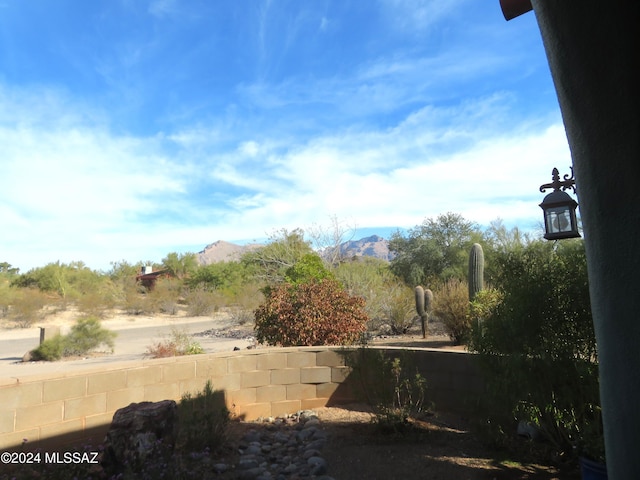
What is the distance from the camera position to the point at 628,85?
1.68 metres

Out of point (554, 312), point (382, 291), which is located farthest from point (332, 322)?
point (382, 291)

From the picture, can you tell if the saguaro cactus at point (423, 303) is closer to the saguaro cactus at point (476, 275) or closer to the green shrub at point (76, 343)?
the saguaro cactus at point (476, 275)

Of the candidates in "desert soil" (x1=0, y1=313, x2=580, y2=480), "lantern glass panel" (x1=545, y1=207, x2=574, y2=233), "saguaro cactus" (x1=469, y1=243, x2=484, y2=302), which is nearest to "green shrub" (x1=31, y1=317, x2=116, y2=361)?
"desert soil" (x1=0, y1=313, x2=580, y2=480)

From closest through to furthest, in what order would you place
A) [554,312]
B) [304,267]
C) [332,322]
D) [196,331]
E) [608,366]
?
[608,366]
[554,312]
[332,322]
[304,267]
[196,331]

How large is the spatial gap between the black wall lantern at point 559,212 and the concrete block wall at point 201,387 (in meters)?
2.11

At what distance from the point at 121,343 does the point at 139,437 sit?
1529 centimetres

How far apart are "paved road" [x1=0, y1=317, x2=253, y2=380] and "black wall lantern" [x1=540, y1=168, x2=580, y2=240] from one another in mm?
5628

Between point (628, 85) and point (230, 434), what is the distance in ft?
18.6

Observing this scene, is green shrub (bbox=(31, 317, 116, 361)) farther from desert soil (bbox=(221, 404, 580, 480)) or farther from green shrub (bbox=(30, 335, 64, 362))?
desert soil (bbox=(221, 404, 580, 480))

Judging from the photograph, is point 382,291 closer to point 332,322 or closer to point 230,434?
point 332,322

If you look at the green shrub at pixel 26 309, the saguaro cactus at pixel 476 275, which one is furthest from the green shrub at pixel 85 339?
the saguaro cactus at pixel 476 275

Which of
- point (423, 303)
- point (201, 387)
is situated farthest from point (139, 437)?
point (423, 303)

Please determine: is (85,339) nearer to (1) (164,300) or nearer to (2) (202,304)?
(2) (202,304)

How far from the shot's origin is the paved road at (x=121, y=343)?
13.0 metres
